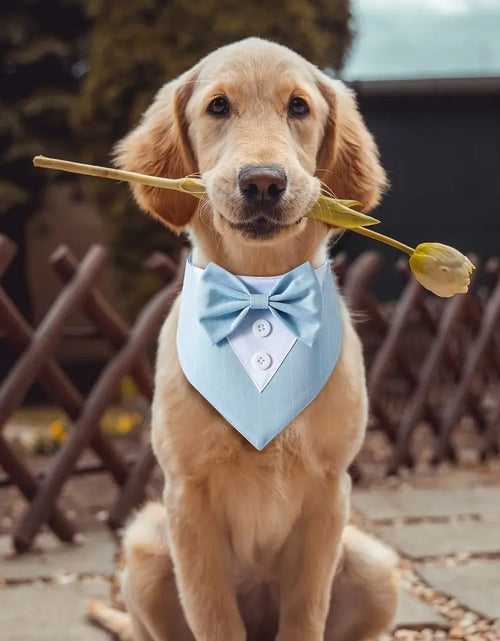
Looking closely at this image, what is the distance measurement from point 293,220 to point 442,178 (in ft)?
27.5

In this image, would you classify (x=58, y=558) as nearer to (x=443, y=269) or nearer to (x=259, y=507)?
(x=259, y=507)

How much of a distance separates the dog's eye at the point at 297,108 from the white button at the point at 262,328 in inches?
18.3

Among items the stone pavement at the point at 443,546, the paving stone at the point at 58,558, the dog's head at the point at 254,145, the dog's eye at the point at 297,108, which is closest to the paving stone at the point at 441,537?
the stone pavement at the point at 443,546

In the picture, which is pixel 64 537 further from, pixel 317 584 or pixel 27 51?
pixel 27 51

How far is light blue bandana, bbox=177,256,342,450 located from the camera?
2.07 metres

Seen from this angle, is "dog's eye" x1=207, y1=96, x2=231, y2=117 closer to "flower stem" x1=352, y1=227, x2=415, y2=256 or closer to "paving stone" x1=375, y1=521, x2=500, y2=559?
"flower stem" x1=352, y1=227, x2=415, y2=256

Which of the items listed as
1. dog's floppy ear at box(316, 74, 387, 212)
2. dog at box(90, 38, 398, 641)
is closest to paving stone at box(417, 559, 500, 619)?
dog at box(90, 38, 398, 641)

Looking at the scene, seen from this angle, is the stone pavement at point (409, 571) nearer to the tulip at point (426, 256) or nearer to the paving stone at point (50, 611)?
the paving stone at point (50, 611)

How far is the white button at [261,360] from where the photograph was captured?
2.09 meters

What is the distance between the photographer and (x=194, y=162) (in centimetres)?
222

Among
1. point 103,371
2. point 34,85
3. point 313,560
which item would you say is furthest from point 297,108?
point 34,85

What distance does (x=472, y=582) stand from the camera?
3213 mm

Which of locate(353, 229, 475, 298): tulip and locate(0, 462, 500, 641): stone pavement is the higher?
locate(353, 229, 475, 298): tulip

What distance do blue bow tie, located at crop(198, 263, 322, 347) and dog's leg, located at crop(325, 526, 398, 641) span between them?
2.26ft
